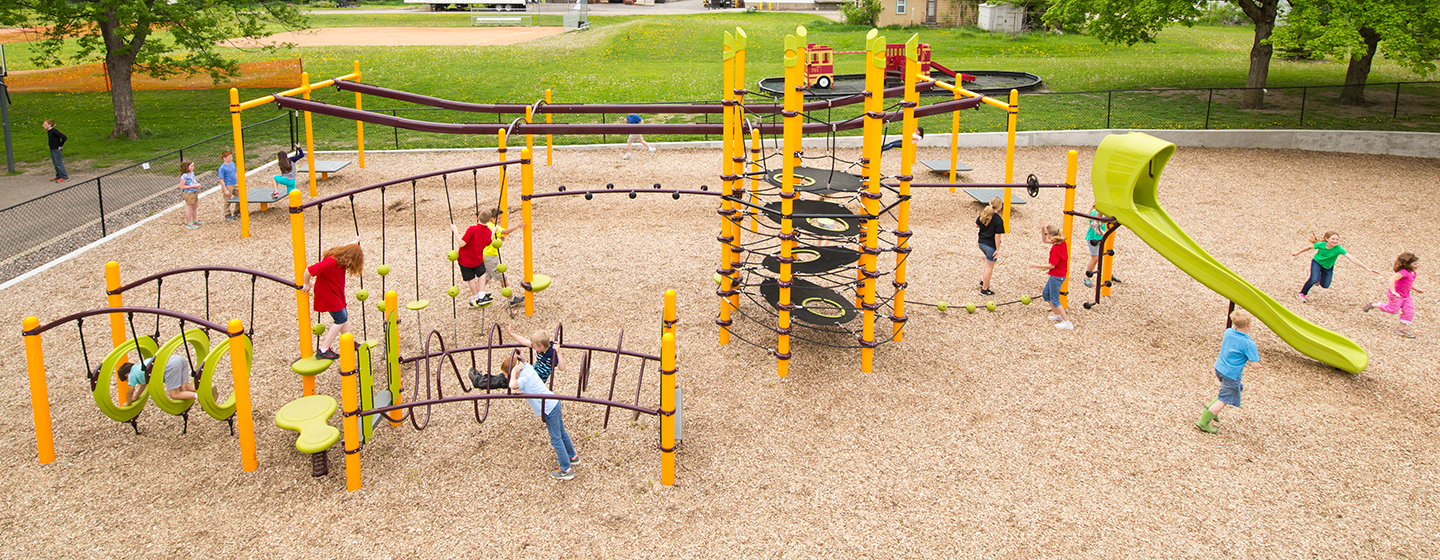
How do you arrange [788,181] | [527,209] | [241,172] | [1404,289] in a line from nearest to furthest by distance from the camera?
[788,181], [1404,289], [527,209], [241,172]

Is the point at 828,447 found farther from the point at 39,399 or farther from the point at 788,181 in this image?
the point at 39,399

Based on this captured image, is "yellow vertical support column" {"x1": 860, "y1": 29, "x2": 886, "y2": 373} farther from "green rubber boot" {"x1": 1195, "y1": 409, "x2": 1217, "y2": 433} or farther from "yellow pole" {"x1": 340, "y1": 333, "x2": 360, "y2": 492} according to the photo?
"yellow pole" {"x1": 340, "y1": 333, "x2": 360, "y2": 492}

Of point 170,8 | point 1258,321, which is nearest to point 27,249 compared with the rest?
point 170,8

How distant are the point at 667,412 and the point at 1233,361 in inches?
194

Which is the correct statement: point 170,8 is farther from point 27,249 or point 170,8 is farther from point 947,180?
point 947,180

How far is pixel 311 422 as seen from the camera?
23.0 ft

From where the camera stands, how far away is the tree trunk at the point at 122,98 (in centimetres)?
2175

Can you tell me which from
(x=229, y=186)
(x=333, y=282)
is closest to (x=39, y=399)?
(x=333, y=282)

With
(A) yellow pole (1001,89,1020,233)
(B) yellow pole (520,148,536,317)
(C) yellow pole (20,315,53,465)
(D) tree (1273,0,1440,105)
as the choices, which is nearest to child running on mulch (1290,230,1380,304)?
(A) yellow pole (1001,89,1020,233)

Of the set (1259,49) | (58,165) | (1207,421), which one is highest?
(1259,49)

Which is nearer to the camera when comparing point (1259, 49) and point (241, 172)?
point (241, 172)

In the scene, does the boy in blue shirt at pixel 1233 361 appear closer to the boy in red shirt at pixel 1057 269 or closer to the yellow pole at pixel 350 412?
the boy in red shirt at pixel 1057 269

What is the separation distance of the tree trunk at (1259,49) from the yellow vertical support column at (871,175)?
17.8m

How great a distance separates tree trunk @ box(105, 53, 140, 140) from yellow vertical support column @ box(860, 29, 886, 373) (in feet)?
68.9
